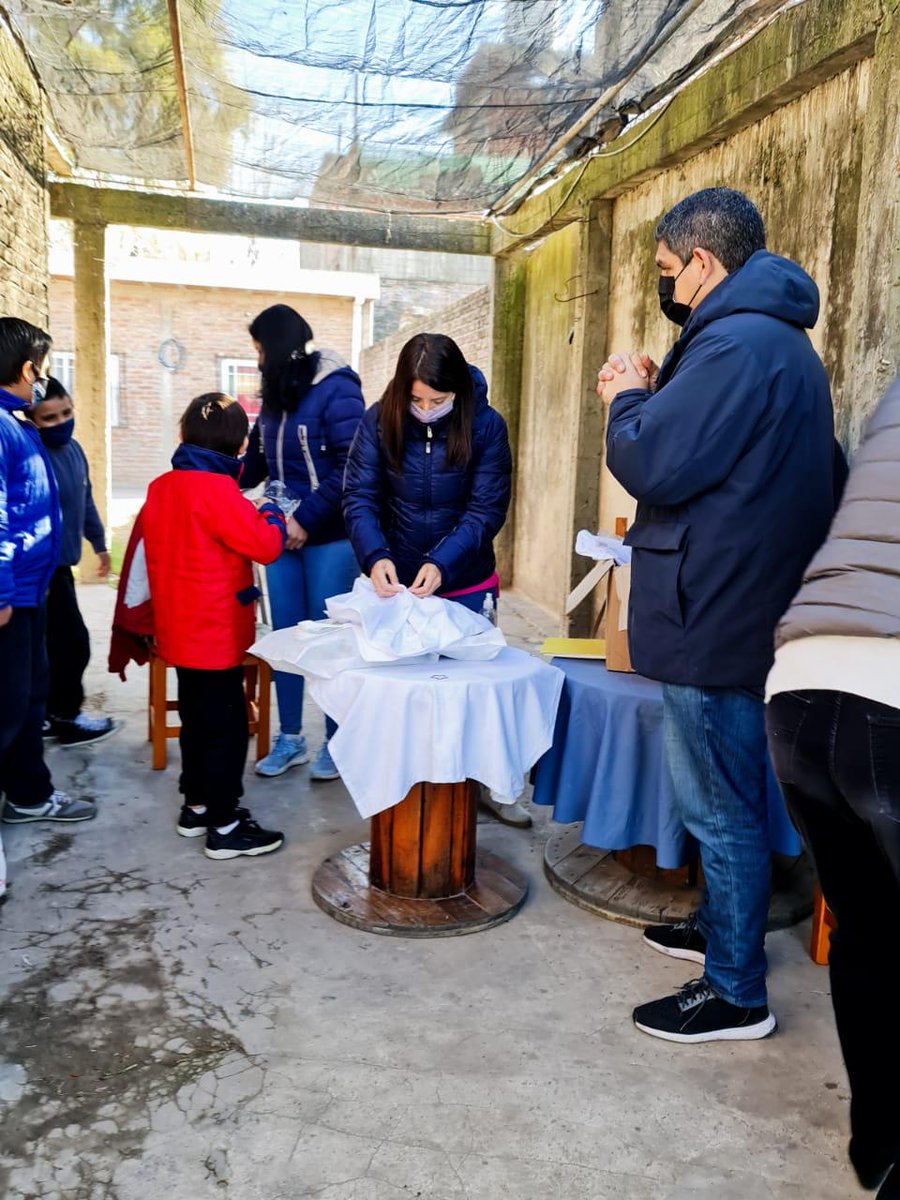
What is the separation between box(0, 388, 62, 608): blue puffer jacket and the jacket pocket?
1906 millimetres

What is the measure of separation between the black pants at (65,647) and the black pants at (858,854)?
152 inches

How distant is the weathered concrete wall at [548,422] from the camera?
7578 millimetres

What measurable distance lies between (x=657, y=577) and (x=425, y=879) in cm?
140

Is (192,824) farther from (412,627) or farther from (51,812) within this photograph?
(412,627)

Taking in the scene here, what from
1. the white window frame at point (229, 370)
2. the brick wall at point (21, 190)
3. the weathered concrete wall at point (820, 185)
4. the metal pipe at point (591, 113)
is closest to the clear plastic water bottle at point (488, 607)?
the weathered concrete wall at point (820, 185)

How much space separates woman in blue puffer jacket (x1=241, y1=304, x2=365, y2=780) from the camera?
4.22 metres

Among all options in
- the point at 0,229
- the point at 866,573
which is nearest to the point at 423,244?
the point at 0,229

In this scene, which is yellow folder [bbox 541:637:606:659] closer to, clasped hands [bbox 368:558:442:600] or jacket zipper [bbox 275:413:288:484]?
clasped hands [bbox 368:558:442:600]

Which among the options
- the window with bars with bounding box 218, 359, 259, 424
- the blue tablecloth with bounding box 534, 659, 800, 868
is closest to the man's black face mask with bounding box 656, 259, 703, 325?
the blue tablecloth with bounding box 534, 659, 800, 868

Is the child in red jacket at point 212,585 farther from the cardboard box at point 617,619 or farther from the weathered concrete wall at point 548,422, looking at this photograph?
the weathered concrete wall at point 548,422

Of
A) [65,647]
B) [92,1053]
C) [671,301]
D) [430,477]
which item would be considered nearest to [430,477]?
[430,477]

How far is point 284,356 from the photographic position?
421cm

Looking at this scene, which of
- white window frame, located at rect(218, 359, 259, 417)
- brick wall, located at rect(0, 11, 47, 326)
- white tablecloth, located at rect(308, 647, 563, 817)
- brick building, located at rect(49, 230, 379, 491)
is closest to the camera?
white tablecloth, located at rect(308, 647, 563, 817)

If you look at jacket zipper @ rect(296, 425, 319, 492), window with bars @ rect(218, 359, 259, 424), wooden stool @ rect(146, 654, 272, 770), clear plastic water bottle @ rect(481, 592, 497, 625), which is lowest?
wooden stool @ rect(146, 654, 272, 770)
